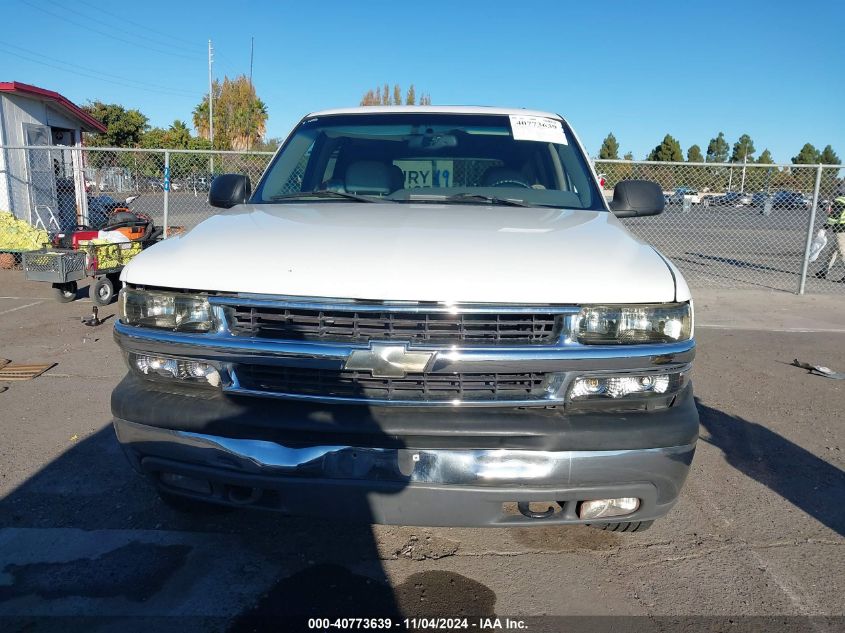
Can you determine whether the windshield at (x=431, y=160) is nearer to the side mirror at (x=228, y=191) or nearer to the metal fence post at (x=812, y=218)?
the side mirror at (x=228, y=191)

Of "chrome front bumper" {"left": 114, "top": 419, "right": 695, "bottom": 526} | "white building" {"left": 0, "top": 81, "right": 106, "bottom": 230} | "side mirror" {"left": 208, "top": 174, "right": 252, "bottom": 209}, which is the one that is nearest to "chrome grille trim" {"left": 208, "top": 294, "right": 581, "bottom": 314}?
"chrome front bumper" {"left": 114, "top": 419, "right": 695, "bottom": 526}

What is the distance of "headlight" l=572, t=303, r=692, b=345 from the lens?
94.0 inches

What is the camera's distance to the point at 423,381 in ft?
7.77

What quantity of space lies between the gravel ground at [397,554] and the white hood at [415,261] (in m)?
1.25

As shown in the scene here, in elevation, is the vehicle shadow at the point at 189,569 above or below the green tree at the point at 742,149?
below

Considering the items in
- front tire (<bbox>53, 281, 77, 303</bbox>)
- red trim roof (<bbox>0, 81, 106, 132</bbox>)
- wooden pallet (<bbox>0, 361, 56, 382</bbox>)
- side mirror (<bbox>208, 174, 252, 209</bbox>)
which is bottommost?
wooden pallet (<bbox>0, 361, 56, 382</bbox>)

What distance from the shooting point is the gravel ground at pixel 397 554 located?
2615 mm

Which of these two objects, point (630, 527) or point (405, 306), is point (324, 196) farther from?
point (630, 527)

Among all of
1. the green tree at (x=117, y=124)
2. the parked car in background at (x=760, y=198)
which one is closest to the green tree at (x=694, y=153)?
the green tree at (x=117, y=124)

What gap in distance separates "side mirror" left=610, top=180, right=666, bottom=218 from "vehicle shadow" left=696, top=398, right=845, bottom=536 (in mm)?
1674

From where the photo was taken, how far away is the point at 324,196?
3.55 meters

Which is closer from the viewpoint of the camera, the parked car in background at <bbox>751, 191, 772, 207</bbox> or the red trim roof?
the red trim roof

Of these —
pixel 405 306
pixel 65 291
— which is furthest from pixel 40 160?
pixel 405 306

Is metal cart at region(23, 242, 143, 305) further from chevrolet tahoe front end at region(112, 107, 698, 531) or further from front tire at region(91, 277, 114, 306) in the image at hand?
chevrolet tahoe front end at region(112, 107, 698, 531)
